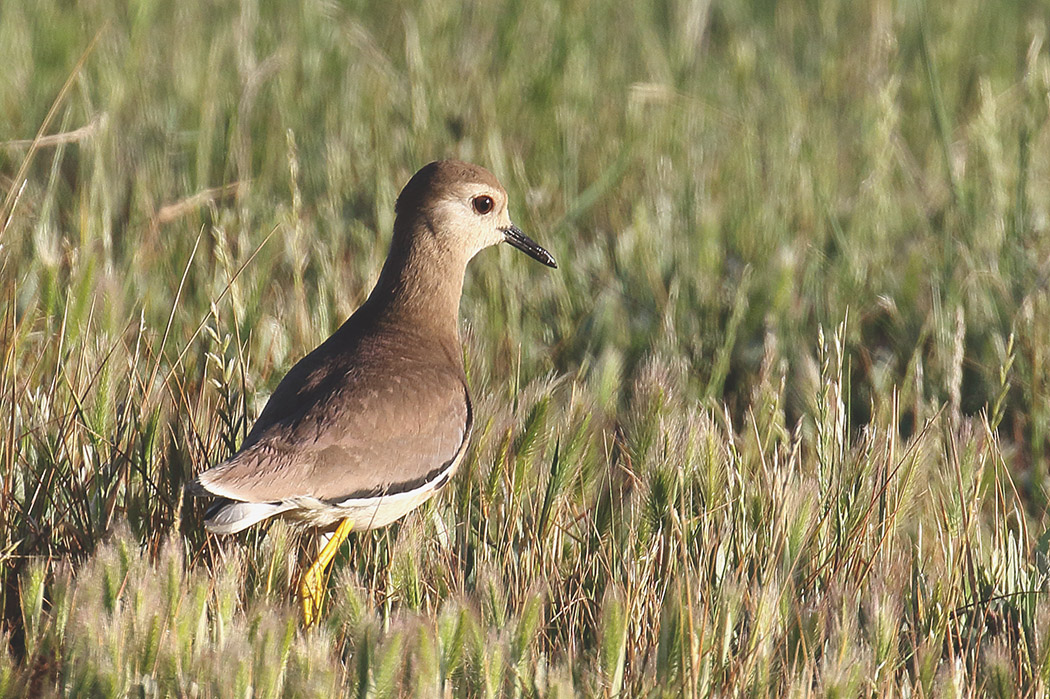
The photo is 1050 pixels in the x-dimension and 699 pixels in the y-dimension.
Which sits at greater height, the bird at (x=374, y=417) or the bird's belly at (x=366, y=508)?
the bird at (x=374, y=417)

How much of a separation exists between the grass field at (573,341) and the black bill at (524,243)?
31 centimetres

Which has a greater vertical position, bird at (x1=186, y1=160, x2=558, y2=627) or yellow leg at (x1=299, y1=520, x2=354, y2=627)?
bird at (x1=186, y1=160, x2=558, y2=627)

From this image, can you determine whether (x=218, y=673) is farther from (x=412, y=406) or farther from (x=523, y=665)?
(x=412, y=406)

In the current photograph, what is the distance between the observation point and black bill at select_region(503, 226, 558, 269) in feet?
15.3

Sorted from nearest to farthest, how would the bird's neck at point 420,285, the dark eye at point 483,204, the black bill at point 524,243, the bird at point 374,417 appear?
1. the bird at point 374,417
2. the bird's neck at point 420,285
3. the dark eye at point 483,204
4. the black bill at point 524,243

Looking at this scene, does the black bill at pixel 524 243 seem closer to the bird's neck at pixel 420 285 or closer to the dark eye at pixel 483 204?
the dark eye at pixel 483 204

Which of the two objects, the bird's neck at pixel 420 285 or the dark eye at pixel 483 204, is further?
the dark eye at pixel 483 204

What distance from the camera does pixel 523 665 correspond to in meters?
2.77

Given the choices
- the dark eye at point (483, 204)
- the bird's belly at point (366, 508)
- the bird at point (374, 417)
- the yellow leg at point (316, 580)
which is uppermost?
the dark eye at point (483, 204)

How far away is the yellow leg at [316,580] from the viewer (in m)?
3.46

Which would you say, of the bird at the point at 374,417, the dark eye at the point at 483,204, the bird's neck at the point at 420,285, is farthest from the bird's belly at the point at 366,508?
the dark eye at the point at 483,204

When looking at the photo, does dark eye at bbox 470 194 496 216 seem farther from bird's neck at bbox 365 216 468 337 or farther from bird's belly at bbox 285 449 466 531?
bird's belly at bbox 285 449 466 531

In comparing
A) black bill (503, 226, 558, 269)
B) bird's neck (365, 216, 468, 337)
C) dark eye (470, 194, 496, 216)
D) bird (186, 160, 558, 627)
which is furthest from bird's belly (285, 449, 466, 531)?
black bill (503, 226, 558, 269)

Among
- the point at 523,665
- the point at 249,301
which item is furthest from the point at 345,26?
the point at 523,665
